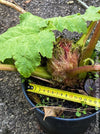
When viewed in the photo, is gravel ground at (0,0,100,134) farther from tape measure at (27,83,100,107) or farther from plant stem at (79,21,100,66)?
plant stem at (79,21,100,66)

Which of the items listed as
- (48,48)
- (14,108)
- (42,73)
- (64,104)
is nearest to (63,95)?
(64,104)

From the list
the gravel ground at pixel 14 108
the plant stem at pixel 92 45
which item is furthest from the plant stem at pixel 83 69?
the gravel ground at pixel 14 108

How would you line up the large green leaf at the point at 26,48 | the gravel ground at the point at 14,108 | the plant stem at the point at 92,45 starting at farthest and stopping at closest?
1. the gravel ground at the point at 14,108
2. the plant stem at the point at 92,45
3. the large green leaf at the point at 26,48

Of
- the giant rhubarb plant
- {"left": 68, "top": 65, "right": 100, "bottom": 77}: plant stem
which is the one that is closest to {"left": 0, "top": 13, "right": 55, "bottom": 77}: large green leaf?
the giant rhubarb plant

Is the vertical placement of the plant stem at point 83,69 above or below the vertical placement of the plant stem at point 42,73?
above

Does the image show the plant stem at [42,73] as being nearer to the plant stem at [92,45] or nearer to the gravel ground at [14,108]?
the plant stem at [92,45]

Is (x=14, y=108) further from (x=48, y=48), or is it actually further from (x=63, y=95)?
(x=48, y=48)
